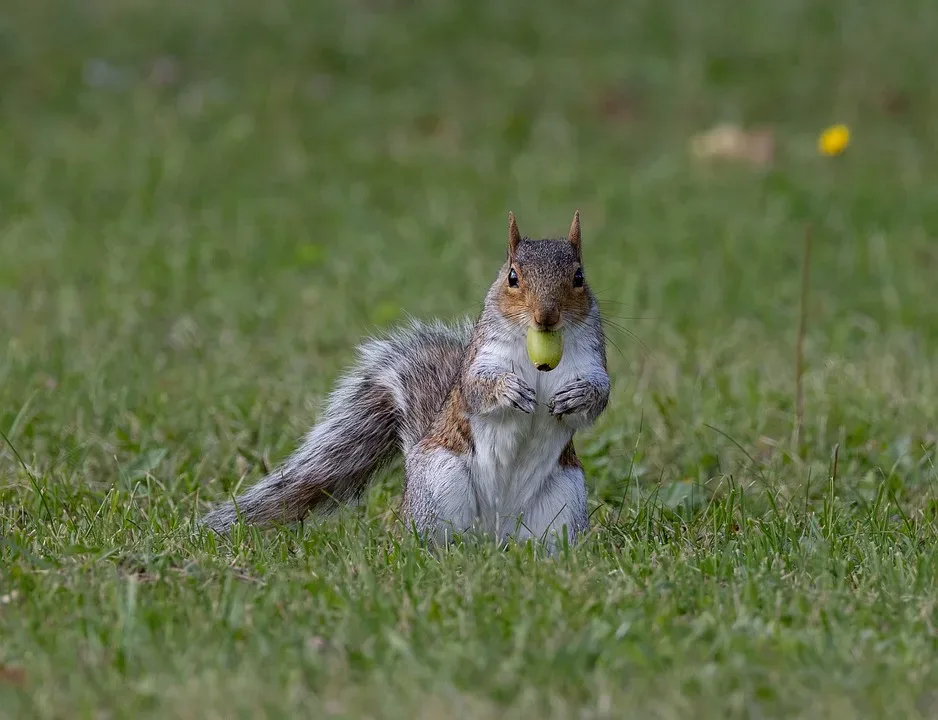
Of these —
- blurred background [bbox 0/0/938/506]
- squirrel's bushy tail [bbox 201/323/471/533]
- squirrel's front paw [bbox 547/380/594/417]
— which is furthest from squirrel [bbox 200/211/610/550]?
blurred background [bbox 0/0/938/506]

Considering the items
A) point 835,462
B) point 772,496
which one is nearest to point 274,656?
point 772,496

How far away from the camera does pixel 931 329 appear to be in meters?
5.73

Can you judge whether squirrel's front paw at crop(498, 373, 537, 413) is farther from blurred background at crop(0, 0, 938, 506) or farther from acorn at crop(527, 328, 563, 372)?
blurred background at crop(0, 0, 938, 506)

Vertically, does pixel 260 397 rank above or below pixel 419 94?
below

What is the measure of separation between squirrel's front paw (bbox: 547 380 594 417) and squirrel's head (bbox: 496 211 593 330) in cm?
13

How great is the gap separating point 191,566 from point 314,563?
241 mm

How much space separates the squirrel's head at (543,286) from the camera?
2984mm

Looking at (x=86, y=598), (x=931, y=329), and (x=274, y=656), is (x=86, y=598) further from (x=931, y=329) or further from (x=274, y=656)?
(x=931, y=329)

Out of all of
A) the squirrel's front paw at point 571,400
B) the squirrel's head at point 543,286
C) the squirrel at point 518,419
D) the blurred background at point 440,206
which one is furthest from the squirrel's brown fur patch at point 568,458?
the blurred background at point 440,206

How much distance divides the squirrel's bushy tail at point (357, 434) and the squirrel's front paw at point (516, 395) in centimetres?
41

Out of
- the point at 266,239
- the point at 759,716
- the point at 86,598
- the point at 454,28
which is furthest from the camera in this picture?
the point at 454,28

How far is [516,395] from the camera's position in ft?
9.73

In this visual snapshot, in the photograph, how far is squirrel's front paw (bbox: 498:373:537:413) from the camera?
297 centimetres

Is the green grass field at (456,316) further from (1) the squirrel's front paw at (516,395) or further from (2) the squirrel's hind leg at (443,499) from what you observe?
(1) the squirrel's front paw at (516,395)
